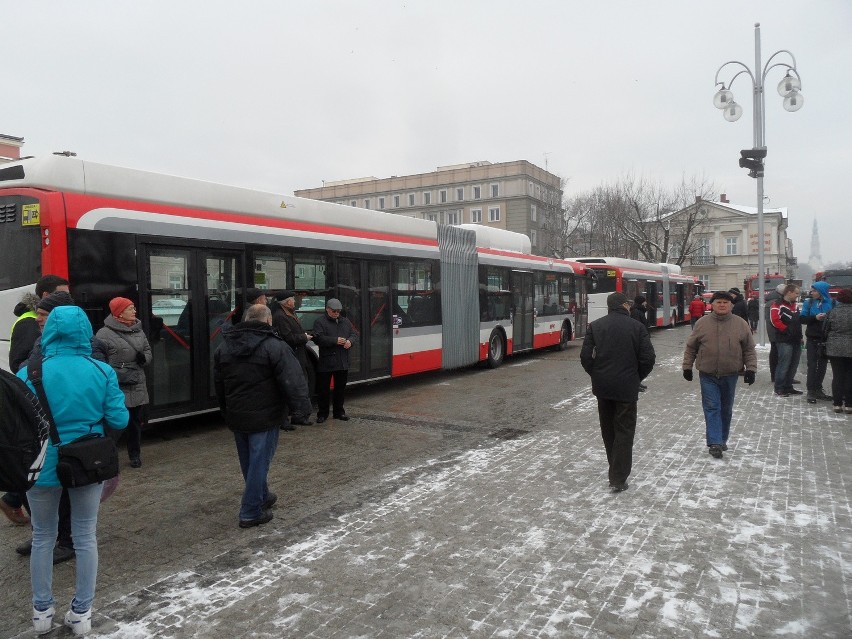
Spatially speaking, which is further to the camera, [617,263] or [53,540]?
[617,263]

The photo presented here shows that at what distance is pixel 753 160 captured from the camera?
18.0 m

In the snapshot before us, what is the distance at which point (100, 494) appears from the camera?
3.75 meters

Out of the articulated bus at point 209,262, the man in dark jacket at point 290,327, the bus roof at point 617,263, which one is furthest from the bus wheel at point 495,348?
the bus roof at point 617,263

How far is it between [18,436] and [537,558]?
3.20 m

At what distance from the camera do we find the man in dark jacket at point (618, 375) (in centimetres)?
603

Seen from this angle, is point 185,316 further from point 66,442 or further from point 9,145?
point 9,145

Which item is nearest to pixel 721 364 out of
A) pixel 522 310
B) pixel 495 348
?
pixel 495 348

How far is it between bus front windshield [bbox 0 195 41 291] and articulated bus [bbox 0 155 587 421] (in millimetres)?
12

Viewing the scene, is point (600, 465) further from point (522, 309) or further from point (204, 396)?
point (522, 309)

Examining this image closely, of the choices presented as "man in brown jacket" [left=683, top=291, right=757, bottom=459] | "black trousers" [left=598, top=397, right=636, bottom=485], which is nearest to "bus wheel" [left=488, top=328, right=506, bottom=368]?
"man in brown jacket" [left=683, top=291, right=757, bottom=459]

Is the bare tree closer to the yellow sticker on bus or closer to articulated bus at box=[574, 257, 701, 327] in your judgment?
articulated bus at box=[574, 257, 701, 327]

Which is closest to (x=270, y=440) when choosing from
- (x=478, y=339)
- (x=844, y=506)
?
(x=844, y=506)

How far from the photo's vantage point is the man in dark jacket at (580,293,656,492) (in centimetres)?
603

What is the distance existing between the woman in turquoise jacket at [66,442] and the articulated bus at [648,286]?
20.0 meters
